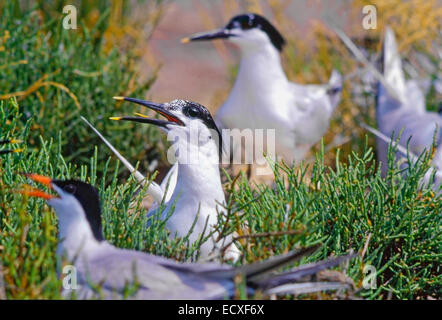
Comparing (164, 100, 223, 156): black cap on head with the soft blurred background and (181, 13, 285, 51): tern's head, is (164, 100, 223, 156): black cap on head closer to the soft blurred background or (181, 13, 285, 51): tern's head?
the soft blurred background

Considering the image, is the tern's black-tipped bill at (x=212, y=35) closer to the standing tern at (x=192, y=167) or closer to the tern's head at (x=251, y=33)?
the tern's head at (x=251, y=33)

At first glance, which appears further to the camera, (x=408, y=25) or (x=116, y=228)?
(x=408, y=25)

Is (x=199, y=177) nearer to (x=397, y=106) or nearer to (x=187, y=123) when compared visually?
(x=187, y=123)

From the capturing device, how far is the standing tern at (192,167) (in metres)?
1.74

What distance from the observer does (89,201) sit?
1416 mm

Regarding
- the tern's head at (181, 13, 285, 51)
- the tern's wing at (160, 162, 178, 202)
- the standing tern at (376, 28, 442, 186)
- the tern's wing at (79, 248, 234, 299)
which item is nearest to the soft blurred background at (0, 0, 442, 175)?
the standing tern at (376, 28, 442, 186)

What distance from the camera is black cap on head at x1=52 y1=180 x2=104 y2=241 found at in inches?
55.3

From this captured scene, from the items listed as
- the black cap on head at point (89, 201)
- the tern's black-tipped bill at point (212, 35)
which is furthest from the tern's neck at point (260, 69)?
the black cap on head at point (89, 201)

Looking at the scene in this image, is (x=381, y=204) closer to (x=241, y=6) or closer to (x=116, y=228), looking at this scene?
(x=116, y=228)

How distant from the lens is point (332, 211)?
1.85 meters

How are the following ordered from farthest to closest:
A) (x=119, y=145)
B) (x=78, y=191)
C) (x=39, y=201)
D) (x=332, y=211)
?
(x=119, y=145), (x=332, y=211), (x=39, y=201), (x=78, y=191)

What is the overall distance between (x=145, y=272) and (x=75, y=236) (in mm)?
169

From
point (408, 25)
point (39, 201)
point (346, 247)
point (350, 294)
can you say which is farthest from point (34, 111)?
point (408, 25)

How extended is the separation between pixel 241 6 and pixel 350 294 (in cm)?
376
